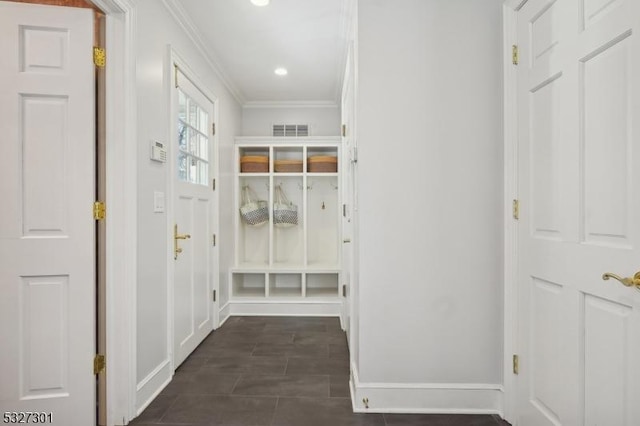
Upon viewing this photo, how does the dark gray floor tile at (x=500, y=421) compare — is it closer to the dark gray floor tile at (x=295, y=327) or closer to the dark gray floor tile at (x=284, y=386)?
the dark gray floor tile at (x=284, y=386)

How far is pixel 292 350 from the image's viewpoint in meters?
3.16

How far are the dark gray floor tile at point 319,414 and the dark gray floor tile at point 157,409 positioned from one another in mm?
667

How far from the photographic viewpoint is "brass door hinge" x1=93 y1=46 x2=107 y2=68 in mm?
1982

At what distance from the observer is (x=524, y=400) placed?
1.93 m

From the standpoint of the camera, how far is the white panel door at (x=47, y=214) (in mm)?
1855

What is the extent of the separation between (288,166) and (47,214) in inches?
111

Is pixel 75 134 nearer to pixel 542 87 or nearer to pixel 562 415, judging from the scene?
pixel 542 87

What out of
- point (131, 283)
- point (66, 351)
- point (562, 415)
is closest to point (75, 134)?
point (131, 283)

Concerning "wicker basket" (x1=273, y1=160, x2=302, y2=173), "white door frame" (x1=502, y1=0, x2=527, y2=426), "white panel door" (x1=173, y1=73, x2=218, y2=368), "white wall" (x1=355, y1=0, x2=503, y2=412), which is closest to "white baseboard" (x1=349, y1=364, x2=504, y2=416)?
"white wall" (x1=355, y1=0, x2=503, y2=412)

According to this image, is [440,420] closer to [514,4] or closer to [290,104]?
[514,4]

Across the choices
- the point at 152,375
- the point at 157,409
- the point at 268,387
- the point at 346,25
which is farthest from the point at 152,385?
the point at 346,25

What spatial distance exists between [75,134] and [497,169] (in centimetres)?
233

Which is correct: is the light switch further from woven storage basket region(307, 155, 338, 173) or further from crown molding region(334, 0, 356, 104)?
woven storage basket region(307, 155, 338, 173)

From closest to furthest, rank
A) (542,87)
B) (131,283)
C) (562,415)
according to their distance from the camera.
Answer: (562,415) < (542,87) < (131,283)
